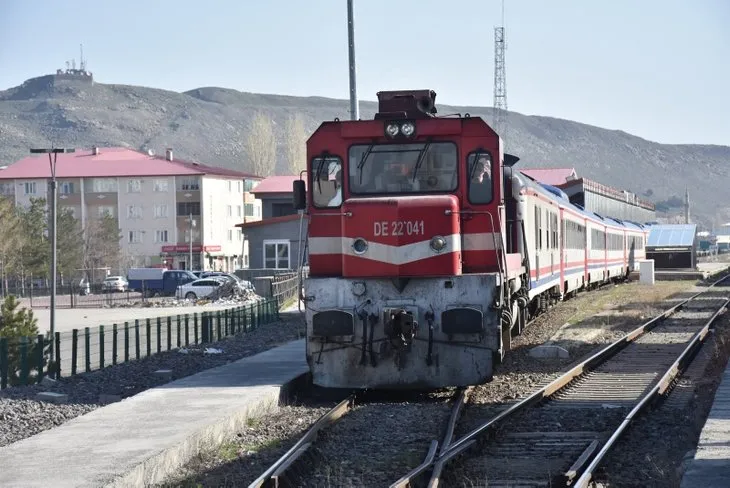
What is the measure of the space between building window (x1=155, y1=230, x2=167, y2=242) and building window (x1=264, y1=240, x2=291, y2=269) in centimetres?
4515

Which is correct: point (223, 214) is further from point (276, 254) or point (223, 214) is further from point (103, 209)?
point (276, 254)

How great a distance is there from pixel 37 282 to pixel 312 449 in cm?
8606

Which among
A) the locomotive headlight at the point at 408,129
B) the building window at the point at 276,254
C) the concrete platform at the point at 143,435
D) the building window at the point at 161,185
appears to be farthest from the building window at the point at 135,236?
the locomotive headlight at the point at 408,129

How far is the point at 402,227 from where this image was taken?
546 inches

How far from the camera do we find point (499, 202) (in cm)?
1448

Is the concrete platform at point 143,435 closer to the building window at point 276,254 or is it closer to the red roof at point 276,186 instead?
the building window at point 276,254

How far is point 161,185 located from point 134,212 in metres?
4.80

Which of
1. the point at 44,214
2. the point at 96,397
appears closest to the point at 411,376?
the point at 96,397

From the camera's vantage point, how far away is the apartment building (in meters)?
109

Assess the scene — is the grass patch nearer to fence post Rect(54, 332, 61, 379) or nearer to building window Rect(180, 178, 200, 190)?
fence post Rect(54, 332, 61, 379)

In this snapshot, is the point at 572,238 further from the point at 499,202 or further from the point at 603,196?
the point at 603,196

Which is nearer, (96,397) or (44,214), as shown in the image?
(96,397)

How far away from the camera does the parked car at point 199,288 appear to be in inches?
2488

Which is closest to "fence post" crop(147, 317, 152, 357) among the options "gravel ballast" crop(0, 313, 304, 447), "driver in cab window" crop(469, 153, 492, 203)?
"gravel ballast" crop(0, 313, 304, 447)
